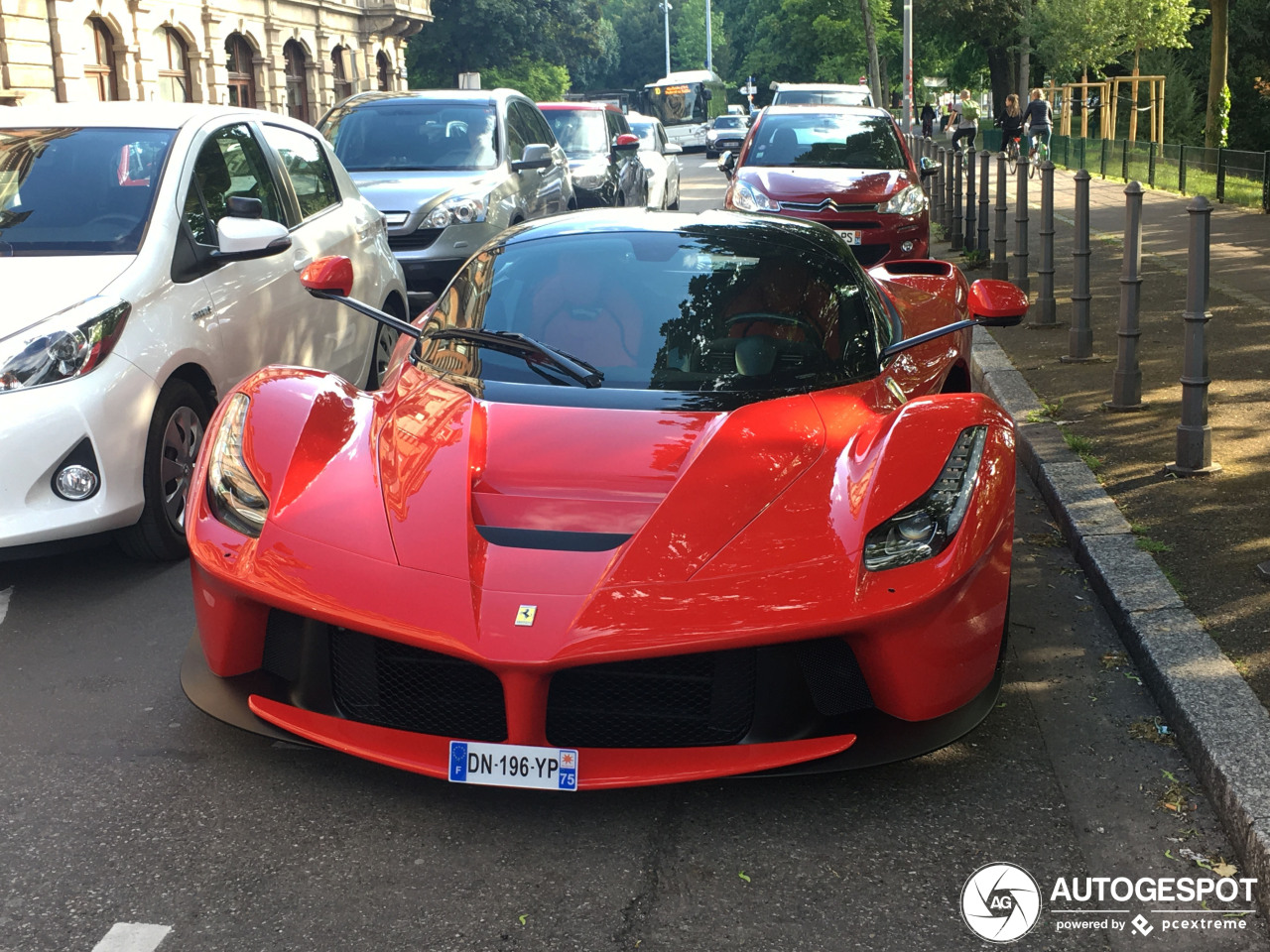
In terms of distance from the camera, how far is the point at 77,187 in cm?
580

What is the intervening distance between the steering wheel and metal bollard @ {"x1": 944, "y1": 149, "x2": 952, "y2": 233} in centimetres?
1245

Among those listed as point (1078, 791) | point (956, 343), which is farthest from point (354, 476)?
point (956, 343)

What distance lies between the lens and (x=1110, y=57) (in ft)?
116

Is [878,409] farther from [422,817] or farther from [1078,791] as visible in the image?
[422,817]

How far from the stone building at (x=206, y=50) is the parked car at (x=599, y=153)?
10.2 m

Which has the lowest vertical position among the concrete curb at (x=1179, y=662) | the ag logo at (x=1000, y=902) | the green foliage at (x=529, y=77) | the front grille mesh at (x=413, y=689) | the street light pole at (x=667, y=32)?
the ag logo at (x=1000, y=902)

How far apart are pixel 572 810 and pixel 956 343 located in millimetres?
2810

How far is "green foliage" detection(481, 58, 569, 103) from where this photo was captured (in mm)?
68875

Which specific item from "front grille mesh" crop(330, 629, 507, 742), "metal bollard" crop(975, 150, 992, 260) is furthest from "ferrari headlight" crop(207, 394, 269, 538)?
"metal bollard" crop(975, 150, 992, 260)

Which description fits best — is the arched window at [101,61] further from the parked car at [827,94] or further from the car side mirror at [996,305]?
the car side mirror at [996,305]

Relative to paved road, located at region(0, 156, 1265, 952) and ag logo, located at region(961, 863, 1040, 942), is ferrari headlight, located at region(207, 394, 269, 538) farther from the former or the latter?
ag logo, located at region(961, 863, 1040, 942)

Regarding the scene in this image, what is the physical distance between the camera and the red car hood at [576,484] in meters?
3.39

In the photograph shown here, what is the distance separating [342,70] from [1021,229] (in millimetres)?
36126

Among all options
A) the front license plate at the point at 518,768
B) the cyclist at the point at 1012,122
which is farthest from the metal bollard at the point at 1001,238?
the cyclist at the point at 1012,122
